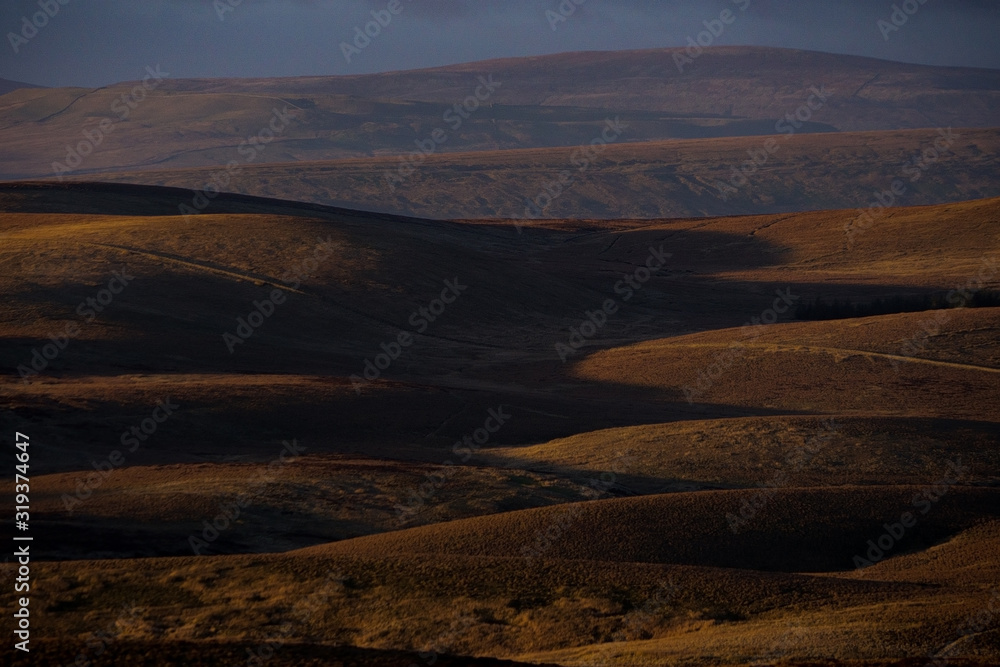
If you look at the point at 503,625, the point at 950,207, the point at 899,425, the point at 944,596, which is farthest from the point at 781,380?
the point at 950,207

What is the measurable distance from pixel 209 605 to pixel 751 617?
205 inches

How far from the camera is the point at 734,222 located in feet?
207

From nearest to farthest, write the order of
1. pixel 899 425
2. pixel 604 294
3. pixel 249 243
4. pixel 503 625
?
pixel 503 625
pixel 899 425
pixel 249 243
pixel 604 294

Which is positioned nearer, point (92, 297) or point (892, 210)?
point (92, 297)

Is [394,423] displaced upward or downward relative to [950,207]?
downward

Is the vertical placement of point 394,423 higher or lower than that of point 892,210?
lower

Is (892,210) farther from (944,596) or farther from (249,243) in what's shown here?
(944,596)

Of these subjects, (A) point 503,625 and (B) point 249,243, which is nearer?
(A) point 503,625

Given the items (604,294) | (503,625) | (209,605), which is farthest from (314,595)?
(604,294)

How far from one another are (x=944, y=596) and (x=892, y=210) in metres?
52.8

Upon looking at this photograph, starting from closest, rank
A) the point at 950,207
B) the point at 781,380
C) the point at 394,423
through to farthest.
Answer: the point at 394,423 → the point at 781,380 → the point at 950,207

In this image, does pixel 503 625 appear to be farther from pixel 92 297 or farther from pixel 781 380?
pixel 92 297

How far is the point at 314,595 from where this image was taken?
10.2 metres

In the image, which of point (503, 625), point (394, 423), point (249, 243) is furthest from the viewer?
point (249, 243)
